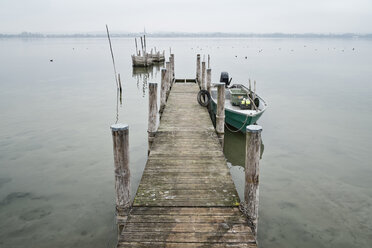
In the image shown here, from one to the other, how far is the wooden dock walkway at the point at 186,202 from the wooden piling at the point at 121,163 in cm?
25

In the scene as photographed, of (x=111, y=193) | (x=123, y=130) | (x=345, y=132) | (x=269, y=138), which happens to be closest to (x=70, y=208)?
(x=111, y=193)

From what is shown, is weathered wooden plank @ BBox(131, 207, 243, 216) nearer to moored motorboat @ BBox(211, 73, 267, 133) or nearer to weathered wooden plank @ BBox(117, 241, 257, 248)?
weathered wooden plank @ BBox(117, 241, 257, 248)

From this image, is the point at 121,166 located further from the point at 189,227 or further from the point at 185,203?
the point at 189,227

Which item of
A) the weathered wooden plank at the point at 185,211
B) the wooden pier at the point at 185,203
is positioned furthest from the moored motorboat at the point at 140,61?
the weathered wooden plank at the point at 185,211

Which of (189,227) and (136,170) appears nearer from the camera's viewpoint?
(189,227)

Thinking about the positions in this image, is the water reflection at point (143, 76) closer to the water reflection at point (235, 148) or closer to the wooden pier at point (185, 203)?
the water reflection at point (235, 148)

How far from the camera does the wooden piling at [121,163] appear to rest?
4781 mm

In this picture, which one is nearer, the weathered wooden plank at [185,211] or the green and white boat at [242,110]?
the weathered wooden plank at [185,211]

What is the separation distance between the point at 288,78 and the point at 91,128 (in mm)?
24080

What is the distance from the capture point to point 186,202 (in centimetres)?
541

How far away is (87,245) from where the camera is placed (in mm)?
6160

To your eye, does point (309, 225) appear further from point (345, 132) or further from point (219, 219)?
point (345, 132)

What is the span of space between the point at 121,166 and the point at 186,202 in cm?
142

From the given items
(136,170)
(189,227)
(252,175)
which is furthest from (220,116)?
(189,227)
